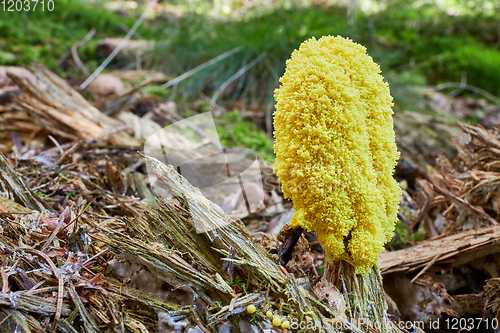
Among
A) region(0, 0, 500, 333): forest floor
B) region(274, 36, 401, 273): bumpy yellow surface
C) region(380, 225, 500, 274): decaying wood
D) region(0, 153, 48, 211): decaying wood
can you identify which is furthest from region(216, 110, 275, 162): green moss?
region(0, 153, 48, 211): decaying wood

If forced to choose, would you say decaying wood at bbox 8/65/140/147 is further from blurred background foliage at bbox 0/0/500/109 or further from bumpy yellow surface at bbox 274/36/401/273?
bumpy yellow surface at bbox 274/36/401/273

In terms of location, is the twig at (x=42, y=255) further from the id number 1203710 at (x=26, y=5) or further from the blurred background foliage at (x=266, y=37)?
the id number 1203710 at (x=26, y=5)

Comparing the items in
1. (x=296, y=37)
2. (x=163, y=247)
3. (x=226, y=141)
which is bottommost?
(x=226, y=141)

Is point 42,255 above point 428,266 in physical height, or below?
above

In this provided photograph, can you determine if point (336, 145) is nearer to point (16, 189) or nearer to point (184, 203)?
point (184, 203)

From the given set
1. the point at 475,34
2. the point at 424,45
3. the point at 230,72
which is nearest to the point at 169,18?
the point at 230,72

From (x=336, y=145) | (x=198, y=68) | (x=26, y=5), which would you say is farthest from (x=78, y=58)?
(x=336, y=145)

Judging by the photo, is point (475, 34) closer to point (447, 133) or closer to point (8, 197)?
point (447, 133)
